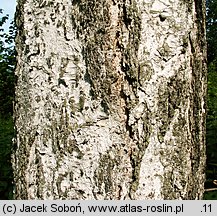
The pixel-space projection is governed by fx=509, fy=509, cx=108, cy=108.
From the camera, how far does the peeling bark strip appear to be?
1.20m

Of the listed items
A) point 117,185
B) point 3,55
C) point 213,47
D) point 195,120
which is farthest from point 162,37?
point 213,47

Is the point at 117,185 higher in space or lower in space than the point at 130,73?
lower

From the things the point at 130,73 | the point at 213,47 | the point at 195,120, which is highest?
the point at 213,47

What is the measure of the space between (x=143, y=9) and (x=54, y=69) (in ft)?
0.85

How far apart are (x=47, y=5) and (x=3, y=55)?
1161cm

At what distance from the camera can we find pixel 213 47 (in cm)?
2452

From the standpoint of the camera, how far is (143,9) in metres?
1.21

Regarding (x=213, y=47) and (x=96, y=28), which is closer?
(x=96, y=28)

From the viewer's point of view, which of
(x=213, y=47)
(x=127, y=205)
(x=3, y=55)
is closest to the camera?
(x=127, y=205)

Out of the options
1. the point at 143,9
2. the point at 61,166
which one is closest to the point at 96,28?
the point at 143,9

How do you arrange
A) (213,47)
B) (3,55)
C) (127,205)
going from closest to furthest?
(127,205) < (3,55) < (213,47)

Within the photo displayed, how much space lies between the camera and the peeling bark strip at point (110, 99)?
3.95 feet

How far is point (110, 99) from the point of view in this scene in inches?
47.6

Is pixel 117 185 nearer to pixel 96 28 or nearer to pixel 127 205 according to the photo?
pixel 127 205
